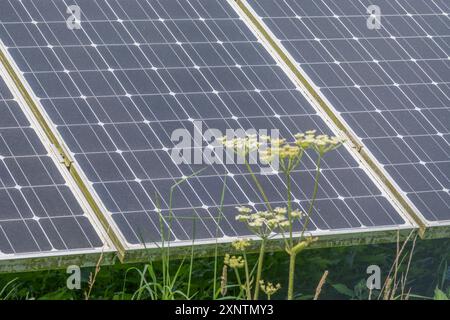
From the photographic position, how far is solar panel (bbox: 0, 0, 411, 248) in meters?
10.7

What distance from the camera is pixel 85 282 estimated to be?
1029 cm

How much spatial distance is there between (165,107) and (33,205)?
6.24ft

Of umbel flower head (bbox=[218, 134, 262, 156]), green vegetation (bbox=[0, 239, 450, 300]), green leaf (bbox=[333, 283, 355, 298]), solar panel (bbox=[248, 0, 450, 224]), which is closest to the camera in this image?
umbel flower head (bbox=[218, 134, 262, 156])

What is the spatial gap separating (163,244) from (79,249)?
71 cm

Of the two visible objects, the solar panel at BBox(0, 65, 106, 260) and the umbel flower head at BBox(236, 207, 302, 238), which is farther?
the solar panel at BBox(0, 65, 106, 260)

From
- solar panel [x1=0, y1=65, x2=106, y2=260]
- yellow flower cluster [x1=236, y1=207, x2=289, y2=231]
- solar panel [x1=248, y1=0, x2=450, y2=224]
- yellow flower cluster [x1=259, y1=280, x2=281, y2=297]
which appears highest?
solar panel [x1=248, y1=0, x2=450, y2=224]

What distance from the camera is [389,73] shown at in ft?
43.0

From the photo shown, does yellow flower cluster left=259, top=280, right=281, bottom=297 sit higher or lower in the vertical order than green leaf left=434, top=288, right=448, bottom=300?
lower

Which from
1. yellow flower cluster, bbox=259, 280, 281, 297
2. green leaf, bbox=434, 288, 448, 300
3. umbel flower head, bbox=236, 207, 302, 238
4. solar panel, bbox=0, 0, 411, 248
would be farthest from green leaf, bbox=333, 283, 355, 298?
yellow flower cluster, bbox=259, 280, 281, 297

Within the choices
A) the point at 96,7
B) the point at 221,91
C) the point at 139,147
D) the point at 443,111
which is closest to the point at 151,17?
the point at 96,7

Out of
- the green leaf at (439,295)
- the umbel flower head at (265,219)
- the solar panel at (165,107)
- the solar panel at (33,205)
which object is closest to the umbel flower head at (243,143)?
the umbel flower head at (265,219)

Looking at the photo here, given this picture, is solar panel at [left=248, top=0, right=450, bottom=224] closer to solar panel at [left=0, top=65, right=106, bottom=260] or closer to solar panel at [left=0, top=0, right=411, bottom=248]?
solar panel at [left=0, top=0, right=411, bottom=248]

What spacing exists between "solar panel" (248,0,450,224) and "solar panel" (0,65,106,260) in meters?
3.02

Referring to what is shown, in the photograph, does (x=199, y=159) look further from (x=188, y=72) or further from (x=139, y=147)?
(x=188, y=72)
